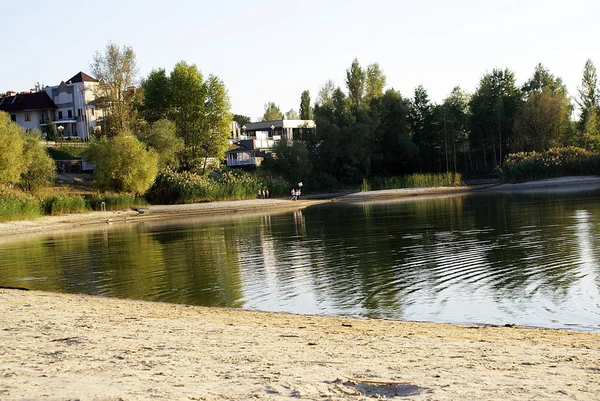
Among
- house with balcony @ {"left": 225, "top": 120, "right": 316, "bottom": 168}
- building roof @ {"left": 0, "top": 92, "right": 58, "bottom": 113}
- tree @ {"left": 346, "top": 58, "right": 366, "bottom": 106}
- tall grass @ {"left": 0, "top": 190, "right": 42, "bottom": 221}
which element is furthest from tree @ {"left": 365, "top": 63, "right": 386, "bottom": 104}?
tall grass @ {"left": 0, "top": 190, "right": 42, "bottom": 221}

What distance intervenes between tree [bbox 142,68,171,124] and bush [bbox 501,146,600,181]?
43023 millimetres

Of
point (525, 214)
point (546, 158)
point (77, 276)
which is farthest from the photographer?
point (546, 158)

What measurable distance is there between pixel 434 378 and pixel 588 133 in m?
92.3

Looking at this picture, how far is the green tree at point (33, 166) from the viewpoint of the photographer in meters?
56.4

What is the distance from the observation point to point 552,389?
22.5 ft

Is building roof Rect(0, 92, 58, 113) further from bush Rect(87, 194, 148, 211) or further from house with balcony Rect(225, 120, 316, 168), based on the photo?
bush Rect(87, 194, 148, 211)

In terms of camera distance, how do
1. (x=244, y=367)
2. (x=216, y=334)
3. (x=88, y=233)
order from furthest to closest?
(x=88, y=233), (x=216, y=334), (x=244, y=367)

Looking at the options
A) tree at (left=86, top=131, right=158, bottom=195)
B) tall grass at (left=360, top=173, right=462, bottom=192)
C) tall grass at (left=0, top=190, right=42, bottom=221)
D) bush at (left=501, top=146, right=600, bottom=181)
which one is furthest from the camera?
tall grass at (left=360, top=173, right=462, bottom=192)

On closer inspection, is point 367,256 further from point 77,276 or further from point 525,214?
point 525,214

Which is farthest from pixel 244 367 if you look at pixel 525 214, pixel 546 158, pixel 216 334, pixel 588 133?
pixel 588 133

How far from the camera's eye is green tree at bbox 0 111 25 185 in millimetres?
49062

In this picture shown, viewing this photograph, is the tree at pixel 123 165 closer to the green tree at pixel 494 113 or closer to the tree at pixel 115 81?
the tree at pixel 115 81

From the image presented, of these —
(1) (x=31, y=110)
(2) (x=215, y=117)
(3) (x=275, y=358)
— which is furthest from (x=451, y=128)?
(3) (x=275, y=358)

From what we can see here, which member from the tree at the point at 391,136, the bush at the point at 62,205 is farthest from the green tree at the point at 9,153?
the tree at the point at 391,136
